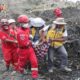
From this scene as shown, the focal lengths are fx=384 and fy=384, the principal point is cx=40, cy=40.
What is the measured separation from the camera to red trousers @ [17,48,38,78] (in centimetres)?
947

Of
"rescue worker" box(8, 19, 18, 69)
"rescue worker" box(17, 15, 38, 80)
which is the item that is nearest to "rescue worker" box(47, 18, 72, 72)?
"rescue worker" box(17, 15, 38, 80)

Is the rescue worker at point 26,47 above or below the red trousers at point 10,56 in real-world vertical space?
above

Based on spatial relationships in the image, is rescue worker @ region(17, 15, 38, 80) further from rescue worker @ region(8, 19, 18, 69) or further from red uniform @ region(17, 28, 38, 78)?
rescue worker @ region(8, 19, 18, 69)

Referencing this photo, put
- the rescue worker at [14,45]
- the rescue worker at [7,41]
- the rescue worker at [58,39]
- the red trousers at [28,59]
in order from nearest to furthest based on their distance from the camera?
1. the red trousers at [28,59]
2. the rescue worker at [58,39]
3. the rescue worker at [7,41]
4. the rescue worker at [14,45]

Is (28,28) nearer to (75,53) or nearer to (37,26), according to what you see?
(37,26)

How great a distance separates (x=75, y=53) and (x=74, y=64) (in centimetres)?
68

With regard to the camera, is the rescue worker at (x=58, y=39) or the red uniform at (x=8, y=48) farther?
the red uniform at (x=8, y=48)

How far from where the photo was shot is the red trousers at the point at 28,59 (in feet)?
31.1

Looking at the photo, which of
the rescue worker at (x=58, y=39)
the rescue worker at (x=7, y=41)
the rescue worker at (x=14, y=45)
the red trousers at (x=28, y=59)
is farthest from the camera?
the rescue worker at (x=14, y=45)

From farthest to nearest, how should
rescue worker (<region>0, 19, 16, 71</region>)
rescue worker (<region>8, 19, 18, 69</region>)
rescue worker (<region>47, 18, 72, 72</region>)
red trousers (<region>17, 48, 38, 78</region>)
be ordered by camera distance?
rescue worker (<region>8, 19, 18, 69</region>) → rescue worker (<region>0, 19, 16, 71</region>) → rescue worker (<region>47, 18, 72, 72</region>) → red trousers (<region>17, 48, 38, 78</region>)

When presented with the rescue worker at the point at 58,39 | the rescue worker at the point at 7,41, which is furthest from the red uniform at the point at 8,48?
the rescue worker at the point at 58,39

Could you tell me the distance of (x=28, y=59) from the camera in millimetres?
9844

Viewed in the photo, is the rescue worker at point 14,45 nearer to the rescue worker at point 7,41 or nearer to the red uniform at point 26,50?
the rescue worker at point 7,41

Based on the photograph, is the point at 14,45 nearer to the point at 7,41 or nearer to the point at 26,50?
the point at 7,41
